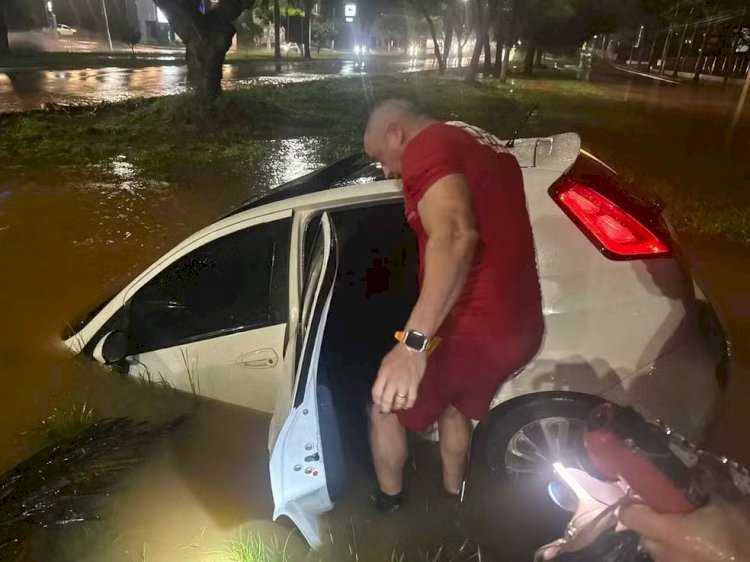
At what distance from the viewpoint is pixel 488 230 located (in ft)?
6.10

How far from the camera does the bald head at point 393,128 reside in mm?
1963

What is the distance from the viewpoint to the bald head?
6.44 feet

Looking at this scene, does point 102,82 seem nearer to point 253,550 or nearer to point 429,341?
point 253,550

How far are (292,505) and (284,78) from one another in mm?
23462

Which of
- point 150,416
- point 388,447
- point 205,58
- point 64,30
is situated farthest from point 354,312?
point 64,30

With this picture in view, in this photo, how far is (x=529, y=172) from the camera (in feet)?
7.47

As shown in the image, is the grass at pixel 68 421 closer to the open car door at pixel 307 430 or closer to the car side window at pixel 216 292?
the car side window at pixel 216 292

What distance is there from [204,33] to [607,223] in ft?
43.5

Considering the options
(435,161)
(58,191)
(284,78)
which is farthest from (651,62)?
(435,161)

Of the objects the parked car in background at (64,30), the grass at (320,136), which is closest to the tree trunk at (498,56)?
the grass at (320,136)

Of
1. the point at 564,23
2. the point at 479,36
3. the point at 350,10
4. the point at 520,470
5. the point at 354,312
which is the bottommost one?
the point at 520,470

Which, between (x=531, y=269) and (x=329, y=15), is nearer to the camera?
(x=531, y=269)

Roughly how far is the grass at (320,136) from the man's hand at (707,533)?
5.20 meters

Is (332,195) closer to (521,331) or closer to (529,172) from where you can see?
(529,172)
